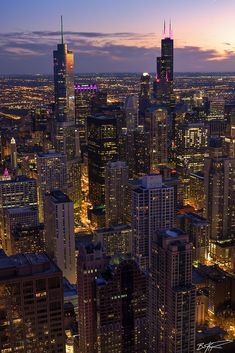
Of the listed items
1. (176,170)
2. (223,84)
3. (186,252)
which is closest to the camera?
(186,252)

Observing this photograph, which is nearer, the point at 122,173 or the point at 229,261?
the point at 229,261

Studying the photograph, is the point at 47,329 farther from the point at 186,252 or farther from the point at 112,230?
the point at 112,230

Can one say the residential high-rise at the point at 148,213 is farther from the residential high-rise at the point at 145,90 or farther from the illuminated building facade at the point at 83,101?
the residential high-rise at the point at 145,90

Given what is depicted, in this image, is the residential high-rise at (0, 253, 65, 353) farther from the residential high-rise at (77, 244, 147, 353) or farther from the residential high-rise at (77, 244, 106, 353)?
the residential high-rise at (77, 244, 106, 353)

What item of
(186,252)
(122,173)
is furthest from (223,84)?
(186,252)

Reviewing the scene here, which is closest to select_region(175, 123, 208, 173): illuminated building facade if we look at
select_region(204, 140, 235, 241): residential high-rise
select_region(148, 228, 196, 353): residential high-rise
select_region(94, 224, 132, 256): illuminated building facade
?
select_region(204, 140, 235, 241): residential high-rise

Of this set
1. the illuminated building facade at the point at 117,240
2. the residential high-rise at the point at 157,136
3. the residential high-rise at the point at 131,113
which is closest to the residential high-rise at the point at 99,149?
the residential high-rise at the point at 157,136

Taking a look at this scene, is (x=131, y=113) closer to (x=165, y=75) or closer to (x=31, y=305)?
(x=165, y=75)
